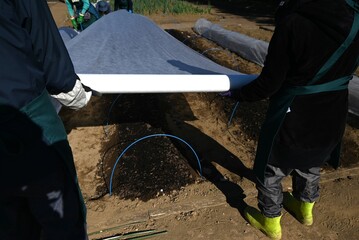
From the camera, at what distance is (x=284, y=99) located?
1.69 m

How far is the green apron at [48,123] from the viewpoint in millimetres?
1216

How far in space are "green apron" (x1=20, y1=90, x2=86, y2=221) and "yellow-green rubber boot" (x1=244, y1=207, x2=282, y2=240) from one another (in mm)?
1485

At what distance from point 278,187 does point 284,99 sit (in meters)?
0.67

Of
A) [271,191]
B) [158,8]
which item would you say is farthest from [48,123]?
[158,8]

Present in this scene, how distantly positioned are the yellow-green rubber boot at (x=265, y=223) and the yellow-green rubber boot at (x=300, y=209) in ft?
0.86

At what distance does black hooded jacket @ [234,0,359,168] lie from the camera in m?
1.40

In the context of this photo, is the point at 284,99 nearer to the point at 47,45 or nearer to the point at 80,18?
the point at 47,45

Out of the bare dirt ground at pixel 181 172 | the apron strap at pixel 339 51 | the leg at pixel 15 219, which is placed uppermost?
the apron strap at pixel 339 51

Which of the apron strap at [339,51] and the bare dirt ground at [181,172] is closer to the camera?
the apron strap at [339,51]

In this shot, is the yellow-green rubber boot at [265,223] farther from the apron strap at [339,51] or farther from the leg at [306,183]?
the apron strap at [339,51]

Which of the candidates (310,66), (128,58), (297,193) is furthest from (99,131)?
(310,66)

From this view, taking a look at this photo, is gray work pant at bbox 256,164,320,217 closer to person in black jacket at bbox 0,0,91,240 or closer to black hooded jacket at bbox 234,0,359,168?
black hooded jacket at bbox 234,0,359,168

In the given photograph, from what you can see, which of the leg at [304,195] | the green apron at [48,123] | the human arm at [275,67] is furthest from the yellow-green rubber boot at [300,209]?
the green apron at [48,123]

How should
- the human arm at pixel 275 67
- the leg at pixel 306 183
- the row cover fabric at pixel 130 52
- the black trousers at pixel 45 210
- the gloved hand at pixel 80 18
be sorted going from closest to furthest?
the black trousers at pixel 45 210 → the human arm at pixel 275 67 → the leg at pixel 306 183 → the row cover fabric at pixel 130 52 → the gloved hand at pixel 80 18
